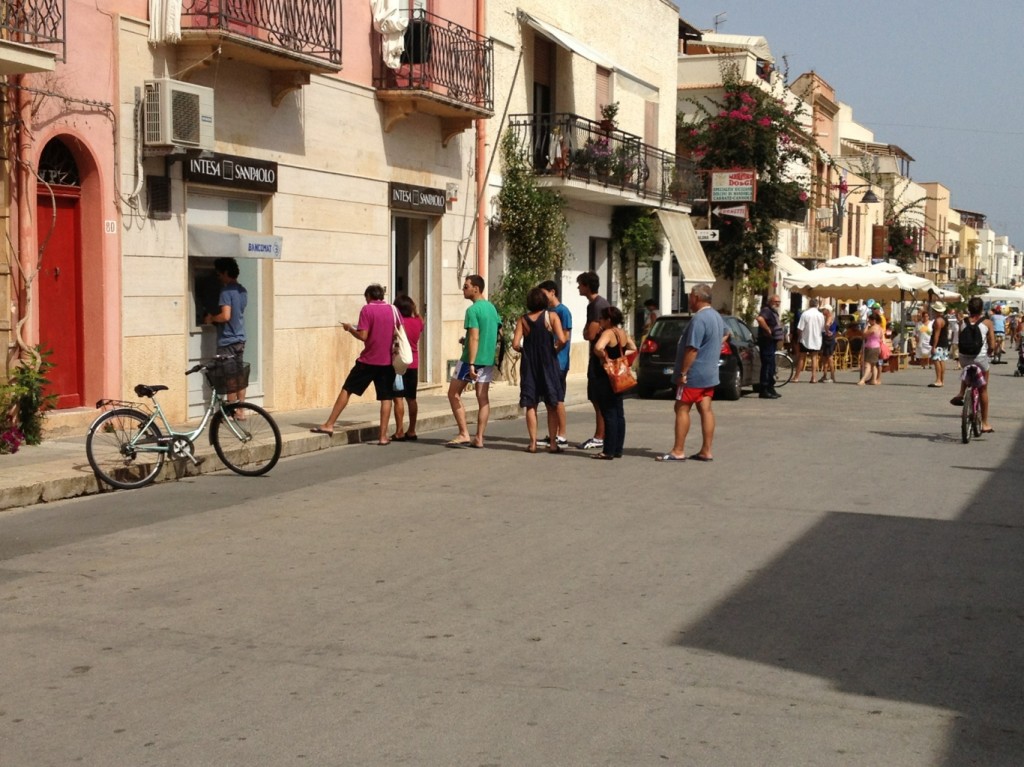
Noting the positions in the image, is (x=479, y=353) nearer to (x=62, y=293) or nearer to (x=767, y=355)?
(x=62, y=293)

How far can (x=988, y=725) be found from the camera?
5062 mm

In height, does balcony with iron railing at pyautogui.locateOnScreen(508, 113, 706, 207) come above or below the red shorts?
above

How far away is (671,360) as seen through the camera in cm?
2295

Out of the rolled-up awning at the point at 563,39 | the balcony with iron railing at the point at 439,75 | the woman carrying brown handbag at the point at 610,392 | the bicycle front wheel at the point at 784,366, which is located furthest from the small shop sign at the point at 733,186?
the woman carrying brown handbag at the point at 610,392

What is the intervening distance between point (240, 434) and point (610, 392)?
371cm

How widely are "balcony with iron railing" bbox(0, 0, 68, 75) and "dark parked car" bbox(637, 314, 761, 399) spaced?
12.0m

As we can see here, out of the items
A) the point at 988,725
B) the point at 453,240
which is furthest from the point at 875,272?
the point at 988,725

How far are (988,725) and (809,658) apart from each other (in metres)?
1.04

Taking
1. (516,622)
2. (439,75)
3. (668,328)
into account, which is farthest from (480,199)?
(516,622)

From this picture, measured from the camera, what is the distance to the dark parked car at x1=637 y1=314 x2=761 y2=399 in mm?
22938

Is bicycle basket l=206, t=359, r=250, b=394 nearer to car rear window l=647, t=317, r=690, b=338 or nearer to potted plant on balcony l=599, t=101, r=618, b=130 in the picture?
car rear window l=647, t=317, r=690, b=338

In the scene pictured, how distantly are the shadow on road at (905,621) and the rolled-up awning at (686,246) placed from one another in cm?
2217

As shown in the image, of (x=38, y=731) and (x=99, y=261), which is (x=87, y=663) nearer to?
(x=38, y=731)

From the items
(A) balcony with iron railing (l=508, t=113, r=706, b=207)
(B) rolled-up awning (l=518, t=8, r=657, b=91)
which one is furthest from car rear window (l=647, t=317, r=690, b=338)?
(B) rolled-up awning (l=518, t=8, r=657, b=91)
